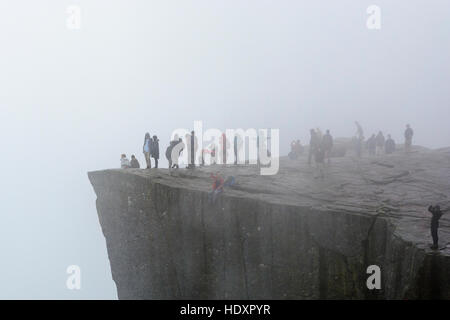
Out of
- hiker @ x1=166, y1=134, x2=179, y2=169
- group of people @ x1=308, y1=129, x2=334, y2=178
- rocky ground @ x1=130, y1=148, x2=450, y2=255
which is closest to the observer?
rocky ground @ x1=130, y1=148, x2=450, y2=255

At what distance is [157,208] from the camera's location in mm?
20234

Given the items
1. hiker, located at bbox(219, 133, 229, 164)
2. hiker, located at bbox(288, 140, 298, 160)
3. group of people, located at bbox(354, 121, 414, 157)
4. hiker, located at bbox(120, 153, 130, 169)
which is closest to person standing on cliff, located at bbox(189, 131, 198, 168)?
hiker, located at bbox(219, 133, 229, 164)

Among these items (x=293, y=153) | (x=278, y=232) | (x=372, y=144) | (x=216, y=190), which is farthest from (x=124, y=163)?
(x=372, y=144)

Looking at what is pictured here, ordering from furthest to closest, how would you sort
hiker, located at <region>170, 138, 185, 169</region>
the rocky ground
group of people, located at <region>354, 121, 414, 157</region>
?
group of people, located at <region>354, 121, 414, 157</region> < hiker, located at <region>170, 138, 185, 169</region> < the rocky ground

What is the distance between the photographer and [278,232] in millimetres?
16719

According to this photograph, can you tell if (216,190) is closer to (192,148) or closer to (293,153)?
(192,148)

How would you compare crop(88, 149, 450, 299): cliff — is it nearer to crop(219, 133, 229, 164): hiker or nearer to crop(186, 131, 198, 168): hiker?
crop(186, 131, 198, 168): hiker

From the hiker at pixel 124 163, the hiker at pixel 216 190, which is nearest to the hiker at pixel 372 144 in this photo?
the hiker at pixel 216 190

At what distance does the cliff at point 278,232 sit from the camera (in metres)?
14.3

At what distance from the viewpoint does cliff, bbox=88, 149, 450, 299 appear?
A: 1427cm

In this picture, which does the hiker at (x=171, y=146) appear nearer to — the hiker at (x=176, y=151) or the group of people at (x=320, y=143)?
the hiker at (x=176, y=151)

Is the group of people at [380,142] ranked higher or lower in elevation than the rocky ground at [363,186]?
higher

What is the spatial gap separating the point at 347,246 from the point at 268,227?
371 cm
